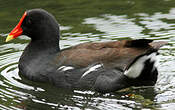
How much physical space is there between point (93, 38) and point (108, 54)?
2238mm

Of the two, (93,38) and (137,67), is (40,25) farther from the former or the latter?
(137,67)

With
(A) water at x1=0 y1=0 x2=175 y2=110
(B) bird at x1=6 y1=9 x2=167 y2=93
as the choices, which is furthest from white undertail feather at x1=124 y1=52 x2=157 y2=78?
(A) water at x1=0 y1=0 x2=175 y2=110

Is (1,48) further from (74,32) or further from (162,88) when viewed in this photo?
(162,88)

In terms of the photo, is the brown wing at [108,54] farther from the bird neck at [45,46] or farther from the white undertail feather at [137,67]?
the bird neck at [45,46]

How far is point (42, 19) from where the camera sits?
25.6 ft

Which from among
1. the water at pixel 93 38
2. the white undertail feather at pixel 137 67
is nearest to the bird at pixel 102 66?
the white undertail feather at pixel 137 67

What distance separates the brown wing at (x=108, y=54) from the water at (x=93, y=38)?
446mm

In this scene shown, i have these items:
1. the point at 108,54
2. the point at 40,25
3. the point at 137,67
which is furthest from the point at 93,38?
the point at 137,67

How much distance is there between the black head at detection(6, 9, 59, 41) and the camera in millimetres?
7750

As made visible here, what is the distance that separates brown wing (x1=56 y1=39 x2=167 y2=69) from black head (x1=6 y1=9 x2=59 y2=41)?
63cm

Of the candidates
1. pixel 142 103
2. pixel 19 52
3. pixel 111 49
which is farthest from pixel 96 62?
pixel 19 52

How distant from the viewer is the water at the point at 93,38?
665 cm

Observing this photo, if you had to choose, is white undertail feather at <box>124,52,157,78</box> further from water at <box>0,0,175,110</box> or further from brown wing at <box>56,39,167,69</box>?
water at <box>0,0,175,110</box>

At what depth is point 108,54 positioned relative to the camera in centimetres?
700
